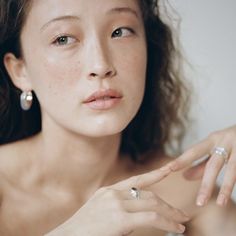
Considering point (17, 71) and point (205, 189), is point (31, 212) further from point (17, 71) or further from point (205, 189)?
point (205, 189)

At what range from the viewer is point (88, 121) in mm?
1225

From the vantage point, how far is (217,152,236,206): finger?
119cm

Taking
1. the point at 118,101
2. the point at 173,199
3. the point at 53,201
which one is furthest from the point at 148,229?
the point at 118,101

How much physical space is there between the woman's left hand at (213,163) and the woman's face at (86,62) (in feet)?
0.60

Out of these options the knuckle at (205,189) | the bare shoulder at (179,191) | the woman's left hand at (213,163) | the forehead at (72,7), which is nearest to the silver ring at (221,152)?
the woman's left hand at (213,163)

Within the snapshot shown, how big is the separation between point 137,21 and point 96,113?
0.94 ft

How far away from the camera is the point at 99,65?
1173mm

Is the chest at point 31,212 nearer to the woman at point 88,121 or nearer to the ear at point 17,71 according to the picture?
the woman at point 88,121

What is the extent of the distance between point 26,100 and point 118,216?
51 cm

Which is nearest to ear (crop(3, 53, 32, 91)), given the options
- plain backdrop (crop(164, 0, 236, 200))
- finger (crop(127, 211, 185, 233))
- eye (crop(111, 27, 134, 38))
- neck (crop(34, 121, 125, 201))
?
neck (crop(34, 121, 125, 201))

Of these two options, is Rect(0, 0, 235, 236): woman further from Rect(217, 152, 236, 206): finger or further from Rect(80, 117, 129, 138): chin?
Rect(217, 152, 236, 206): finger

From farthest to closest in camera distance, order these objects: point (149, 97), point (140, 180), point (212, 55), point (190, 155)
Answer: point (212, 55) → point (149, 97) → point (190, 155) → point (140, 180)

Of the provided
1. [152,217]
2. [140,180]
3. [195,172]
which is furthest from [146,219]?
[195,172]

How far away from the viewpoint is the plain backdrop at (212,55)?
179 cm
